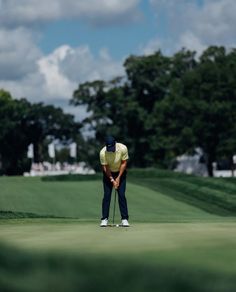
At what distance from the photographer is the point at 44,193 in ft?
117

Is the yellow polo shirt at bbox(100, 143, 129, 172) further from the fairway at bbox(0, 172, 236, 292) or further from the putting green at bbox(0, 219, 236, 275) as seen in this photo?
the putting green at bbox(0, 219, 236, 275)

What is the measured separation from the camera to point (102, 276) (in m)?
7.86

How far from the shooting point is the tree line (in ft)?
272

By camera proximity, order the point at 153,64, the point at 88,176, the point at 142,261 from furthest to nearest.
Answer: the point at 153,64 < the point at 88,176 < the point at 142,261

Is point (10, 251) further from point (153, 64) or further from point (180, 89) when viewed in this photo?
point (153, 64)

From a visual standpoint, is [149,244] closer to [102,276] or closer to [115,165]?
[102,276]

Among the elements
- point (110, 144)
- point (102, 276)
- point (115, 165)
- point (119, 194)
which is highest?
point (110, 144)

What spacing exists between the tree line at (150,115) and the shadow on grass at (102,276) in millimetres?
73025

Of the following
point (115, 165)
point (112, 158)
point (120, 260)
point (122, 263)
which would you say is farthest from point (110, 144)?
point (122, 263)

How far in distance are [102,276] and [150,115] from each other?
96.4 metres

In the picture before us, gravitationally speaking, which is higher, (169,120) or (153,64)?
(153,64)

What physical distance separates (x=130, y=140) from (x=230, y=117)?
28726 millimetres

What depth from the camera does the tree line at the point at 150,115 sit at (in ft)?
272

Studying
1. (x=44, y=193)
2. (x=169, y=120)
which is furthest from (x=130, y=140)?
(x=44, y=193)
